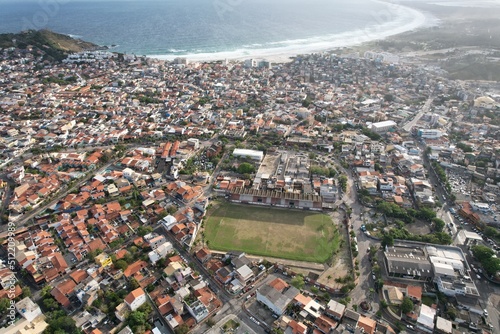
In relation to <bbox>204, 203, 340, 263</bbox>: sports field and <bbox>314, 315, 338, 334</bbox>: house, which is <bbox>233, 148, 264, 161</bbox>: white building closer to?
<bbox>204, 203, 340, 263</bbox>: sports field

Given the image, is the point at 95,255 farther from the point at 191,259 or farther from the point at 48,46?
the point at 48,46

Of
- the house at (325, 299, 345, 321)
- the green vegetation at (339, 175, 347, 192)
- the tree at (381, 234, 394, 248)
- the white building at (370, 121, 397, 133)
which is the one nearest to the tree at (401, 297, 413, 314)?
the house at (325, 299, 345, 321)

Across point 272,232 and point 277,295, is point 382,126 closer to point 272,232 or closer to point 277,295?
point 272,232

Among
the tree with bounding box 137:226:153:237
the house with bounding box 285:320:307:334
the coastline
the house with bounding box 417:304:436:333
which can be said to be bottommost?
the house with bounding box 417:304:436:333

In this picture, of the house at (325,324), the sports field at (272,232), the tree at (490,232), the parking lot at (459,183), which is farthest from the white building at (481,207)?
the house at (325,324)

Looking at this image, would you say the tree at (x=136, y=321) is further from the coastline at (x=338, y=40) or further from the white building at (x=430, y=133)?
the coastline at (x=338, y=40)

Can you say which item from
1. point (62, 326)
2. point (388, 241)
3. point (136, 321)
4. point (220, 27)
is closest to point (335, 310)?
point (388, 241)

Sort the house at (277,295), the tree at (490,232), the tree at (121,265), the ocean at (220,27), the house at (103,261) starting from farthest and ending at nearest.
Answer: the ocean at (220,27) → the tree at (490,232) → the house at (103,261) → the tree at (121,265) → the house at (277,295)
